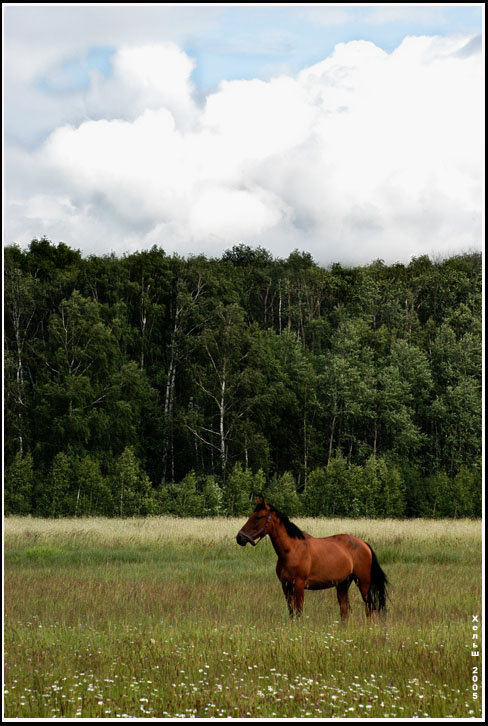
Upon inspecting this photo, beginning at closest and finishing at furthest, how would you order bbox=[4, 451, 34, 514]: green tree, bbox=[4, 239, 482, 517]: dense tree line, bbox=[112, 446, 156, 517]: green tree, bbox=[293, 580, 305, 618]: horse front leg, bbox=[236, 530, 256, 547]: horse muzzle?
bbox=[236, 530, 256, 547]: horse muzzle
bbox=[293, 580, 305, 618]: horse front leg
bbox=[4, 451, 34, 514]: green tree
bbox=[112, 446, 156, 517]: green tree
bbox=[4, 239, 482, 517]: dense tree line

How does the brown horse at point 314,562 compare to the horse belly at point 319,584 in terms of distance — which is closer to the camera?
the brown horse at point 314,562

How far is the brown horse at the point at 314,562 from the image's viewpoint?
358 inches

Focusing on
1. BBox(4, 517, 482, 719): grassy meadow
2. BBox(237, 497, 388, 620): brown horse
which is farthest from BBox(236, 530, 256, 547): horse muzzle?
BBox(4, 517, 482, 719): grassy meadow

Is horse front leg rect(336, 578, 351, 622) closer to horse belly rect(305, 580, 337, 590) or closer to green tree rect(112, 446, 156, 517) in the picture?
horse belly rect(305, 580, 337, 590)

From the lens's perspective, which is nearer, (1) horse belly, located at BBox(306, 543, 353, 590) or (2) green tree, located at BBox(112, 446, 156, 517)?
(1) horse belly, located at BBox(306, 543, 353, 590)

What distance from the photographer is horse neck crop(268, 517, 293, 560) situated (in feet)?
29.9

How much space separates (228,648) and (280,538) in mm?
1752

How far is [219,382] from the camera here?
145ft

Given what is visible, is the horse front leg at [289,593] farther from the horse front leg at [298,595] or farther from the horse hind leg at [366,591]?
the horse hind leg at [366,591]

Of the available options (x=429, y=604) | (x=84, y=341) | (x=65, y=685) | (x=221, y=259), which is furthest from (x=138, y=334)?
(x=65, y=685)

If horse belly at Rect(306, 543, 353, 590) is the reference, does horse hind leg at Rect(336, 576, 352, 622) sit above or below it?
below

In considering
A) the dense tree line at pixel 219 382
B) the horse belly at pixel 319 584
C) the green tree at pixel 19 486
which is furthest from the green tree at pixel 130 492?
the horse belly at pixel 319 584

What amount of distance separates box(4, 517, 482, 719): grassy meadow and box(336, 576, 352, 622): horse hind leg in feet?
0.65

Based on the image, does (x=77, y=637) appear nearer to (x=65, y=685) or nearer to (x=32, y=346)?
(x=65, y=685)
